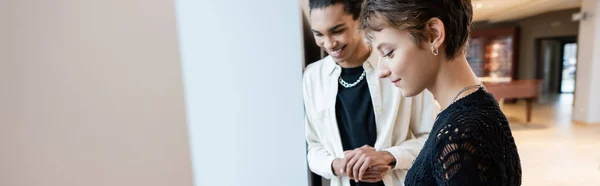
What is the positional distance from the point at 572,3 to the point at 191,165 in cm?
854

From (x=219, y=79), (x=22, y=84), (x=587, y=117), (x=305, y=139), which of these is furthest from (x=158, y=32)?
(x=587, y=117)

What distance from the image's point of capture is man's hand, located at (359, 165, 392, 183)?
2.59 feet

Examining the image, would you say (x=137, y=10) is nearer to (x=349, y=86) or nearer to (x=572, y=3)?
(x=349, y=86)

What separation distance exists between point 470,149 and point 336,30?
47 cm

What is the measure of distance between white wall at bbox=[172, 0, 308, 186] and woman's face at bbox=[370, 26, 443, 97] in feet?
1.28

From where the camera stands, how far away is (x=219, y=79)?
100 cm

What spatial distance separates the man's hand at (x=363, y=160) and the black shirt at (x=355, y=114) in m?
0.07

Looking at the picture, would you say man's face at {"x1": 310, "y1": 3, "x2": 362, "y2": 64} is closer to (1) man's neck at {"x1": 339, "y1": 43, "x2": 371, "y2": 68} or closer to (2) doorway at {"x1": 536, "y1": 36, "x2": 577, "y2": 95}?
(1) man's neck at {"x1": 339, "y1": 43, "x2": 371, "y2": 68}

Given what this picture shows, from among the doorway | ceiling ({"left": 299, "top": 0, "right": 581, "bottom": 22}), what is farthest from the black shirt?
the doorway

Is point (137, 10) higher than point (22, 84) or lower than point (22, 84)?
higher

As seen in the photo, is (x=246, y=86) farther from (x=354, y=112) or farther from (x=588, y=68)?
(x=588, y=68)

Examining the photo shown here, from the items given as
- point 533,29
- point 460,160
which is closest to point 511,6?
point 533,29

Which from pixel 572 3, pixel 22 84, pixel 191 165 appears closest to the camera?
pixel 22 84

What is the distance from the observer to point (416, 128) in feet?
2.83
